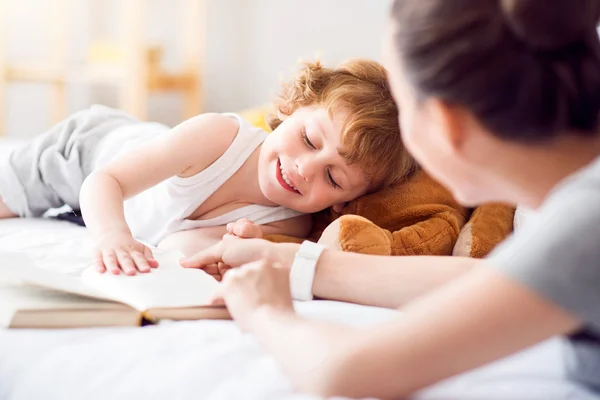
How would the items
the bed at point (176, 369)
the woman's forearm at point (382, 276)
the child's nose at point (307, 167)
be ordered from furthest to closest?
the child's nose at point (307, 167), the woman's forearm at point (382, 276), the bed at point (176, 369)

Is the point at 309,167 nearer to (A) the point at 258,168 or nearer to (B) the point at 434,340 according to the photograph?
(A) the point at 258,168

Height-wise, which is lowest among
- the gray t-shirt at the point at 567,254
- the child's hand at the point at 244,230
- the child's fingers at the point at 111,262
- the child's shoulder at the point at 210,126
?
the child's hand at the point at 244,230

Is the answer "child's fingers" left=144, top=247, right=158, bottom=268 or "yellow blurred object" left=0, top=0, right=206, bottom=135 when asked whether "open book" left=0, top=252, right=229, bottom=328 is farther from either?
"yellow blurred object" left=0, top=0, right=206, bottom=135

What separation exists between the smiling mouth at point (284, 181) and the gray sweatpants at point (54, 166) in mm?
492

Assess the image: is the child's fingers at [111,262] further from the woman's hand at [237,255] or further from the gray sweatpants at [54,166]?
the gray sweatpants at [54,166]

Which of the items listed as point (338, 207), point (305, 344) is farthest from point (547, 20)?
point (338, 207)

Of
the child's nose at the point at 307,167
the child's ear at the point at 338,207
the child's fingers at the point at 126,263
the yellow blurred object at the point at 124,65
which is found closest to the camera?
the child's fingers at the point at 126,263

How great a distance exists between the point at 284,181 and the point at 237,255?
0.34 metres

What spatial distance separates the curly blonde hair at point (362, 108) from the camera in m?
1.32

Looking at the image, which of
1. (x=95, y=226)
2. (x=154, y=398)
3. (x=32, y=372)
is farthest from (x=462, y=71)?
(x=95, y=226)

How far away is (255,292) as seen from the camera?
751 millimetres

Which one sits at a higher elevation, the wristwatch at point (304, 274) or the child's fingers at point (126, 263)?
the wristwatch at point (304, 274)

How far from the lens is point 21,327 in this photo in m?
0.78

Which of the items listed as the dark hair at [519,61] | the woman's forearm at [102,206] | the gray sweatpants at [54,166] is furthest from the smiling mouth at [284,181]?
the dark hair at [519,61]
